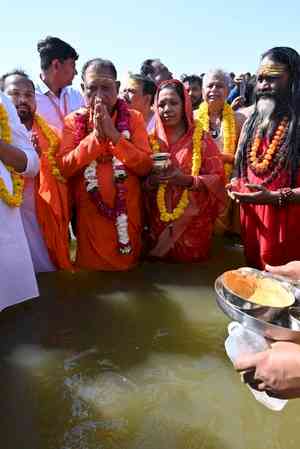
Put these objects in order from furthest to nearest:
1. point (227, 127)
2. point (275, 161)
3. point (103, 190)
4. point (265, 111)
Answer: point (227, 127) → point (103, 190) → point (265, 111) → point (275, 161)

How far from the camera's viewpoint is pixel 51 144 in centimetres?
382

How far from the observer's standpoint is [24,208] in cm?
378

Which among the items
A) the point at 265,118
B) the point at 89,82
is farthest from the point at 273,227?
the point at 89,82

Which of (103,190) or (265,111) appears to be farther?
(103,190)

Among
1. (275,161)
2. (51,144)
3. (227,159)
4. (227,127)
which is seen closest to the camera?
(275,161)

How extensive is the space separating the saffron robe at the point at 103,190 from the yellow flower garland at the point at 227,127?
44.1 inches

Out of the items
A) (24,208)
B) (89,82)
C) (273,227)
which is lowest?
(273,227)

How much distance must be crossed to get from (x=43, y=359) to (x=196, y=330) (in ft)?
3.32

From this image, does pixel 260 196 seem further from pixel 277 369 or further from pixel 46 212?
pixel 277 369

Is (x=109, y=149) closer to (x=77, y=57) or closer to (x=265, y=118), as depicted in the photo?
(x=265, y=118)

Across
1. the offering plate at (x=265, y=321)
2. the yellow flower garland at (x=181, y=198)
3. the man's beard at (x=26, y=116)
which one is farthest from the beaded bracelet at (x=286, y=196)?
the man's beard at (x=26, y=116)

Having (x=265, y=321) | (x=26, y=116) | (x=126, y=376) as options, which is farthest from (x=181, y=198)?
(x=265, y=321)

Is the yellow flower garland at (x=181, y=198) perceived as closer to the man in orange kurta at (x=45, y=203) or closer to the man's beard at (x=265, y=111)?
the man's beard at (x=265, y=111)

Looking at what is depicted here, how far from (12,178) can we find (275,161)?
1.89 metres
